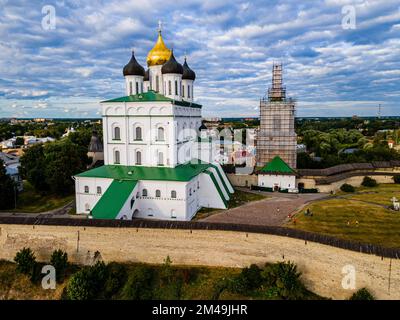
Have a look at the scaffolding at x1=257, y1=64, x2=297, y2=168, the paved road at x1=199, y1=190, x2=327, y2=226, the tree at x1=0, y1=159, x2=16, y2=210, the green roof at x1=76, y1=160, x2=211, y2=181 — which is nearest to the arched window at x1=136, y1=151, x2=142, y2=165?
the green roof at x1=76, y1=160, x2=211, y2=181

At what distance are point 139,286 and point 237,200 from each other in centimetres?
1312

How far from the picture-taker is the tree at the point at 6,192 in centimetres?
2268

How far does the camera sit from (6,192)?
2294cm

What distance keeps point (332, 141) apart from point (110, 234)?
154ft

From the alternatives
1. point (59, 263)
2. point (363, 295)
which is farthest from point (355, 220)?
point (59, 263)

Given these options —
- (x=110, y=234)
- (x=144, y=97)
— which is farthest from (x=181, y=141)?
(x=110, y=234)

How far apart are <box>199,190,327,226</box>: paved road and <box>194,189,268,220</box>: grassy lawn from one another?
53 centimetres

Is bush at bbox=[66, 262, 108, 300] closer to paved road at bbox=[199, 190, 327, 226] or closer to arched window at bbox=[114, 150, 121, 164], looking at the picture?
paved road at bbox=[199, 190, 327, 226]

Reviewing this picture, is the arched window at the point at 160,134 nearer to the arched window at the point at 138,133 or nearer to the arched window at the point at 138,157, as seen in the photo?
the arched window at the point at 138,133

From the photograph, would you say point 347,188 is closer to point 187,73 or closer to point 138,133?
point 187,73

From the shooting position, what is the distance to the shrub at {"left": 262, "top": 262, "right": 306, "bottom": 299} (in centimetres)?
1155

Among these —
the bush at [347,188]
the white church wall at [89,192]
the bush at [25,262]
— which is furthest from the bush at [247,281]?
the bush at [347,188]

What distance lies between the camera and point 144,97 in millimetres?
22578
